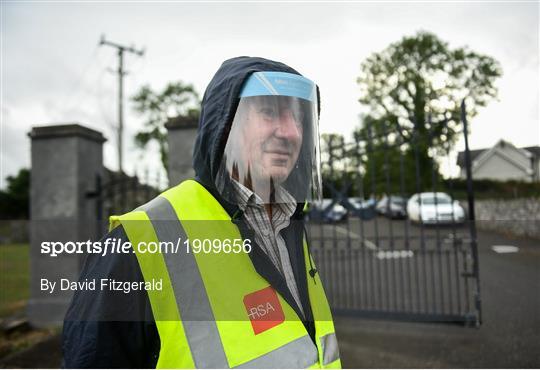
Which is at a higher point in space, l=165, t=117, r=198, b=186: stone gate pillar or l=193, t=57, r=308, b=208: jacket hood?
l=165, t=117, r=198, b=186: stone gate pillar

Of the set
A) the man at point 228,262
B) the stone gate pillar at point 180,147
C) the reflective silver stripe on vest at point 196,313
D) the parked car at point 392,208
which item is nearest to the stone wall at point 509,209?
the parked car at point 392,208

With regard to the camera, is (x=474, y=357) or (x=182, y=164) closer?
(x=474, y=357)

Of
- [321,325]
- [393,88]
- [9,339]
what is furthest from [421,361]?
[393,88]

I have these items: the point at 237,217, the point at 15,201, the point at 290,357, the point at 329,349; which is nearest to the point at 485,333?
the point at 329,349

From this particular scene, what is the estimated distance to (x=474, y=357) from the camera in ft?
9.66

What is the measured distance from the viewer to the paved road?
2.56 metres

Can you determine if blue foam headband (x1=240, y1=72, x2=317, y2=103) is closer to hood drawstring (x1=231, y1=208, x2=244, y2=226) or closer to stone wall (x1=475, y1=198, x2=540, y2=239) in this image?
hood drawstring (x1=231, y1=208, x2=244, y2=226)

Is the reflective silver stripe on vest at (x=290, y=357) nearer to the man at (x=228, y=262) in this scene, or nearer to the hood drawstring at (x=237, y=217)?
the man at (x=228, y=262)

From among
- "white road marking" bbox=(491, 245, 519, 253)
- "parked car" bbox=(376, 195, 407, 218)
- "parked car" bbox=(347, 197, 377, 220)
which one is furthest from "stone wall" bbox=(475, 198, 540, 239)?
"parked car" bbox=(347, 197, 377, 220)

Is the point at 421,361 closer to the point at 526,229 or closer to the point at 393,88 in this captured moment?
the point at 526,229

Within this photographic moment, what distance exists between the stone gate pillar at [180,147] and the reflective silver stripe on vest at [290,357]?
301cm

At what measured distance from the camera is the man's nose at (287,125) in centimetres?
92

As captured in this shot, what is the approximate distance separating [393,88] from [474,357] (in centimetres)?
1473

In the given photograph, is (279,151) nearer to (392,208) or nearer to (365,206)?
(365,206)
